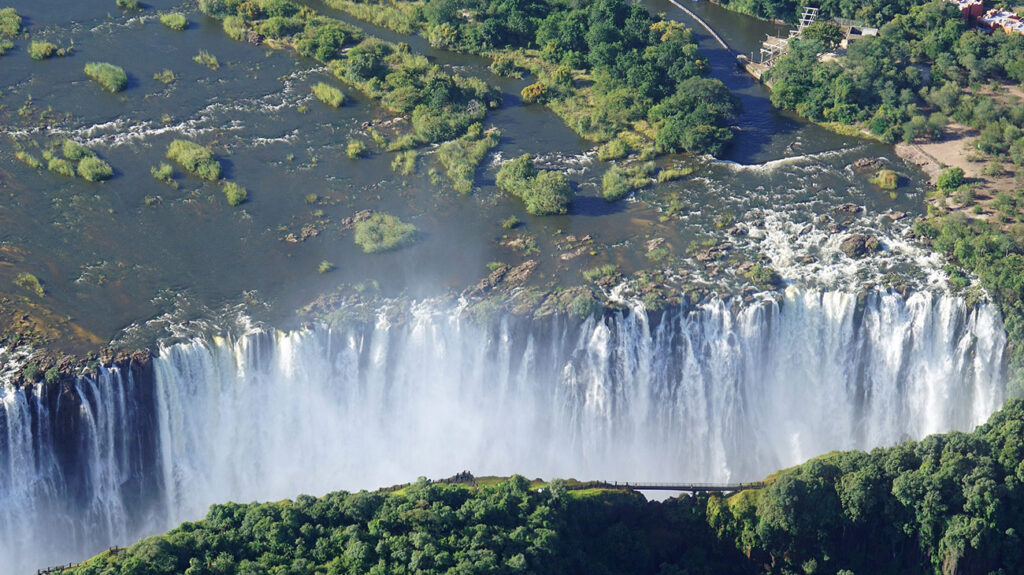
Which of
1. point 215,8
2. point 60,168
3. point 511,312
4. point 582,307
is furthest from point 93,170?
point 582,307

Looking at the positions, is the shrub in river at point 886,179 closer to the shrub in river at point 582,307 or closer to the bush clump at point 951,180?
the bush clump at point 951,180

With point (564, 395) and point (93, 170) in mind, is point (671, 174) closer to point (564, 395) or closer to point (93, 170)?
point (564, 395)

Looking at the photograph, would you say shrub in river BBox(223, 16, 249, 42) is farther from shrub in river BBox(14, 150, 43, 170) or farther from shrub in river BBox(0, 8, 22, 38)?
shrub in river BBox(14, 150, 43, 170)

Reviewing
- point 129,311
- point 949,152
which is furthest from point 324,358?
point 949,152

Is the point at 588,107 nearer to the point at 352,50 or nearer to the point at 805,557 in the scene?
the point at 352,50

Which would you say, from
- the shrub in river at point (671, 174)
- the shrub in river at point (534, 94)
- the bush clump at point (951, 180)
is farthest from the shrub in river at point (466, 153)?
the bush clump at point (951, 180)

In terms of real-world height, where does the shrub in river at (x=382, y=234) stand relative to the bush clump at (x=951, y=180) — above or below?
below

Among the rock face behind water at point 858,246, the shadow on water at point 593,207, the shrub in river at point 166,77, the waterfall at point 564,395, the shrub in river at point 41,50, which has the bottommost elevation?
the waterfall at point 564,395
